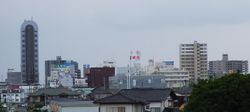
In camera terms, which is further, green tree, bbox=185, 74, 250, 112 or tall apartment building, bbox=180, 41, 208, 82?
tall apartment building, bbox=180, 41, 208, 82

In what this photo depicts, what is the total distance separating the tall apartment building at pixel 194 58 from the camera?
177 metres

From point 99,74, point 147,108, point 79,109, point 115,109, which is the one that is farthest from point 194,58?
point 115,109

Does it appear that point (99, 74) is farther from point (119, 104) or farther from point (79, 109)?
point (119, 104)

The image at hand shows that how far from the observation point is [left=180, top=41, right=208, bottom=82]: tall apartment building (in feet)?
582

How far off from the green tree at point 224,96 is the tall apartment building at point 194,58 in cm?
14502

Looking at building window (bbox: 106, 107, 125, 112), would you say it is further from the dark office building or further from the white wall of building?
the dark office building

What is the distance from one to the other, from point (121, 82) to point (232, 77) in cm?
9571

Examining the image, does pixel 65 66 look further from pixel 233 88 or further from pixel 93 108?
pixel 233 88

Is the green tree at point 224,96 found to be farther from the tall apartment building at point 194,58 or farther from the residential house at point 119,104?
the tall apartment building at point 194,58

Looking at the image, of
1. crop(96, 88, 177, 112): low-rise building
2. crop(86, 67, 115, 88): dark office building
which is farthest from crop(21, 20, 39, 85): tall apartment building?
crop(96, 88, 177, 112): low-rise building

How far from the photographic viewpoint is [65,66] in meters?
177

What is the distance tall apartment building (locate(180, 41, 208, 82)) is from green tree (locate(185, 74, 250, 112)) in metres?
145

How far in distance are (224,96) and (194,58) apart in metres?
150

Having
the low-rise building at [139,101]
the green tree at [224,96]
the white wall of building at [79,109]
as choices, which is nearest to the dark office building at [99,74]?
the low-rise building at [139,101]
